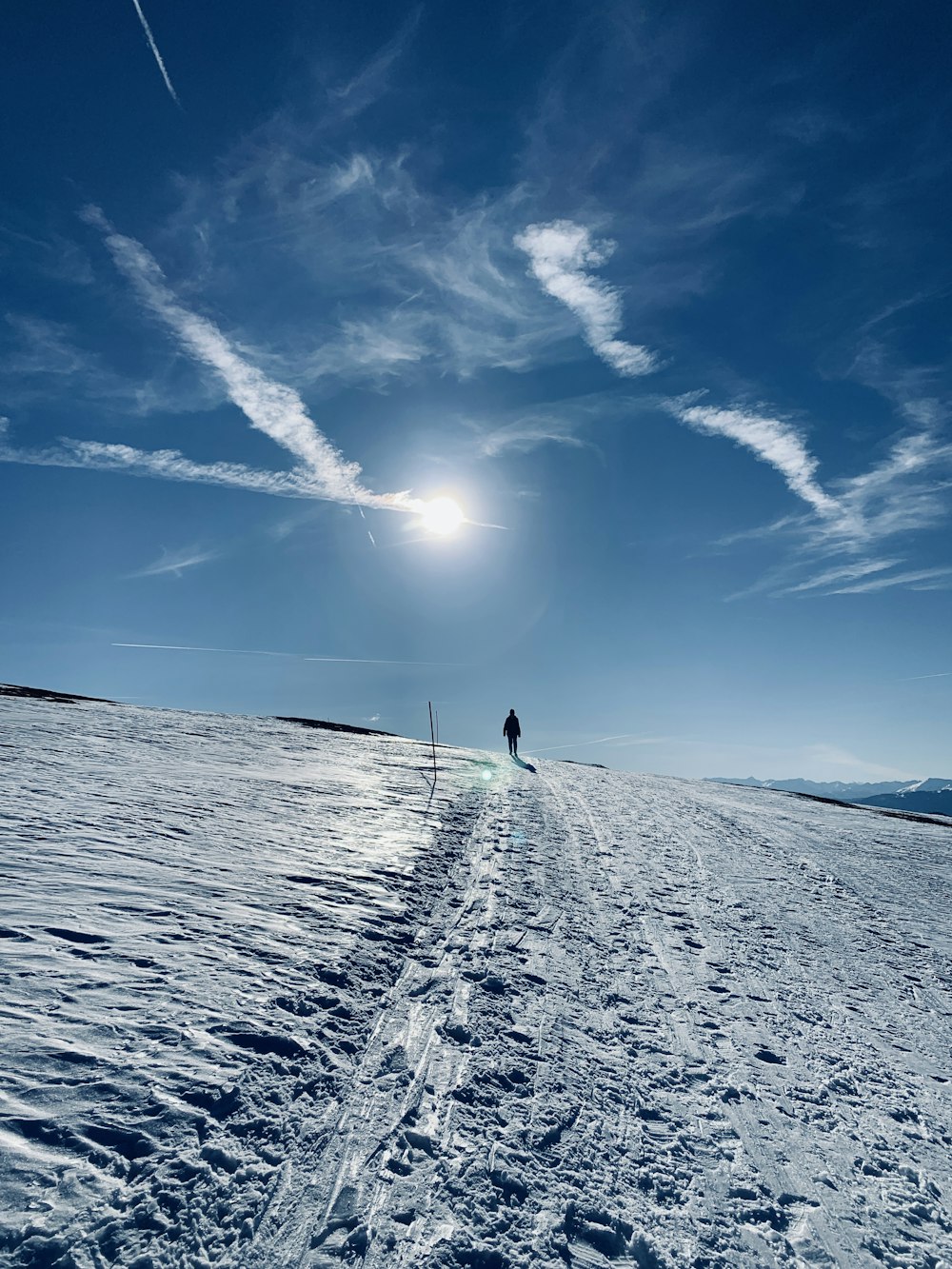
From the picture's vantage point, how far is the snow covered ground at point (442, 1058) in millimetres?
3391

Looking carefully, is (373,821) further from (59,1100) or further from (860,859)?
(860,859)

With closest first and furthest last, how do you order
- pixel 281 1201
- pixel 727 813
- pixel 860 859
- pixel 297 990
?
pixel 281 1201, pixel 297 990, pixel 860 859, pixel 727 813

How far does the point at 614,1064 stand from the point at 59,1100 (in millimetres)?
4315

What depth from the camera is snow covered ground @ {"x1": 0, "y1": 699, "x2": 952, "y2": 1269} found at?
3.39 metres

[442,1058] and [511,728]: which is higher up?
[511,728]

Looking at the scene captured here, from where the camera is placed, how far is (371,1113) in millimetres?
4195

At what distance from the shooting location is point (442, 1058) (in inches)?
194

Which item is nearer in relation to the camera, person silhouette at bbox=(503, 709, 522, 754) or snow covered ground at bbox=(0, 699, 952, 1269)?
snow covered ground at bbox=(0, 699, 952, 1269)

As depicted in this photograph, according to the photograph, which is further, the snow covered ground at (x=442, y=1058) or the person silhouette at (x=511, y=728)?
the person silhouette at (x=511, y=728)

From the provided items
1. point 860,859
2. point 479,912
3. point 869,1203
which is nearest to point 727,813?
point 860,859

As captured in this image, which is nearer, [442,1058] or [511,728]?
[442,1058]

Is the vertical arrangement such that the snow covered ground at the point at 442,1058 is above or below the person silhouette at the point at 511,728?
below

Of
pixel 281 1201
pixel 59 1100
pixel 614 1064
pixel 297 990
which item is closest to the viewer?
pixel 281 1201

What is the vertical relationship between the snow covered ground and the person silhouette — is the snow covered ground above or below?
below
